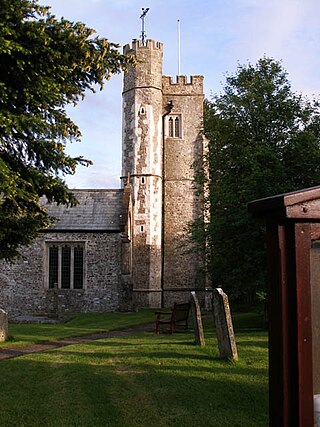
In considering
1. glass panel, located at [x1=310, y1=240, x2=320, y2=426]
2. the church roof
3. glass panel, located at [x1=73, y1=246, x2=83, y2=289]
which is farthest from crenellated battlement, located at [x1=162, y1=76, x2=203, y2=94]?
glass panel, located at [x1=310, y1=240, x2=320, y2=426]

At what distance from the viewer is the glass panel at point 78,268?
2536 centimetres

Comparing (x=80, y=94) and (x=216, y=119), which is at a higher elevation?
(x=216, y=119)

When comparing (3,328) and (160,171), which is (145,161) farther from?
(3,328)

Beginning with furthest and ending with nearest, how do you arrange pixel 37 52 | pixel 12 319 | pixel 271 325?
pixel 12 319 < pixel 37 52 < pixel 271 325

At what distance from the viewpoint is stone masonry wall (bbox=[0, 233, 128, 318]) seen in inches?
983

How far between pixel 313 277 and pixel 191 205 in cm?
2761

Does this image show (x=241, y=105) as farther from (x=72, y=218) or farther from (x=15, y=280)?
(x=15, y=280)

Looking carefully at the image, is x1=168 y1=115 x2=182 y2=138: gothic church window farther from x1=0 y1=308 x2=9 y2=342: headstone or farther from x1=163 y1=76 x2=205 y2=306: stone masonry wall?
x1=0 y1=308 x2=9 y2=342: headstone

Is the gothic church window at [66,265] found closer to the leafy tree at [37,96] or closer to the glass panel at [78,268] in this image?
the glass panel at [78,268]

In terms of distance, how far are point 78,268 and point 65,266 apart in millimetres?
710

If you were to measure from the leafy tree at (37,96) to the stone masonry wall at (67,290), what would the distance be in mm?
13397

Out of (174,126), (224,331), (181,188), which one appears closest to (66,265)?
(181,188)

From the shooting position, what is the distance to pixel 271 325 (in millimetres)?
3072

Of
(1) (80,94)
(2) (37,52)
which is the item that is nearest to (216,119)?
(1) (80,94)
